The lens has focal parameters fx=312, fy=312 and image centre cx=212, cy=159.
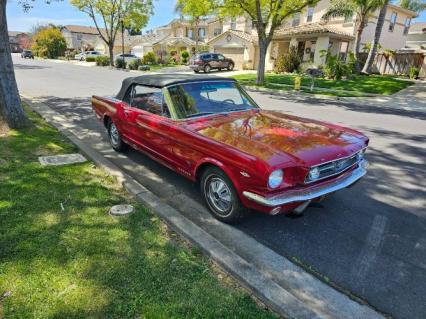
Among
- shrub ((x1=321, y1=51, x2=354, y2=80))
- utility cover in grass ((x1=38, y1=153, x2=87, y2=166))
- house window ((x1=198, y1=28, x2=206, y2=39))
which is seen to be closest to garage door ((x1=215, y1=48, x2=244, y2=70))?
shrub ((x1=321, y1=51, x2=354, y2=80))

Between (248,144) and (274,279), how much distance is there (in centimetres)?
135

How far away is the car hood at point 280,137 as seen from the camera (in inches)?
124

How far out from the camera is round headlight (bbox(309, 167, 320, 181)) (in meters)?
3.18

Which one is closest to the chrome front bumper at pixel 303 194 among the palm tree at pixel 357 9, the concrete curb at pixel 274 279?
the concrete curb at pixel 274 279

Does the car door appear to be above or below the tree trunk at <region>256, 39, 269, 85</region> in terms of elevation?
below

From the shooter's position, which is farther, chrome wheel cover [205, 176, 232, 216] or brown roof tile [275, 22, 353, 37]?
brown roof tile [275, 22, 353, 37]

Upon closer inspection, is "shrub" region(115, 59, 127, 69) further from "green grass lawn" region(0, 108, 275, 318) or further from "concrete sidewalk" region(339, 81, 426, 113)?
"green grass lawn" region(0, 108, 275, 318)

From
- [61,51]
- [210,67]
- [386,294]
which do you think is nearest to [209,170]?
[386,294]

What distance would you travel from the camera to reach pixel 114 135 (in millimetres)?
6039

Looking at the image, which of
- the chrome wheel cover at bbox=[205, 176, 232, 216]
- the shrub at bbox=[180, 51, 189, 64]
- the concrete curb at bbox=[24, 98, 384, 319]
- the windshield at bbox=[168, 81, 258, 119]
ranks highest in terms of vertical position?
the shrub at bbox=[180, 51, 189, 64]

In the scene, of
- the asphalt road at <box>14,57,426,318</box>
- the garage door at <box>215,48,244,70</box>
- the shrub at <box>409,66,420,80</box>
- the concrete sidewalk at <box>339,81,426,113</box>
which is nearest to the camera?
the asphalt road at <box>14,57,426,318</box>

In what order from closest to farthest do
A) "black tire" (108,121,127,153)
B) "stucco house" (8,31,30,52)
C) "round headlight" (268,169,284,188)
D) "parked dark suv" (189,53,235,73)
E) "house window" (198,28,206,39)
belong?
"round headlight" (268,169,284,188)
"black tire" (108,121,127,153)
"parked dark suv" (189,53,235,73)
"house window" (198,28,206,39)
"stucco house" (8,31,30,52)

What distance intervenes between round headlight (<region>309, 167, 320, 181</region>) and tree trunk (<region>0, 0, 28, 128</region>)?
6099mm

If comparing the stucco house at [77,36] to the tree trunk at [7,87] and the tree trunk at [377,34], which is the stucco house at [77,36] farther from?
the tree trunk at [7,87]
